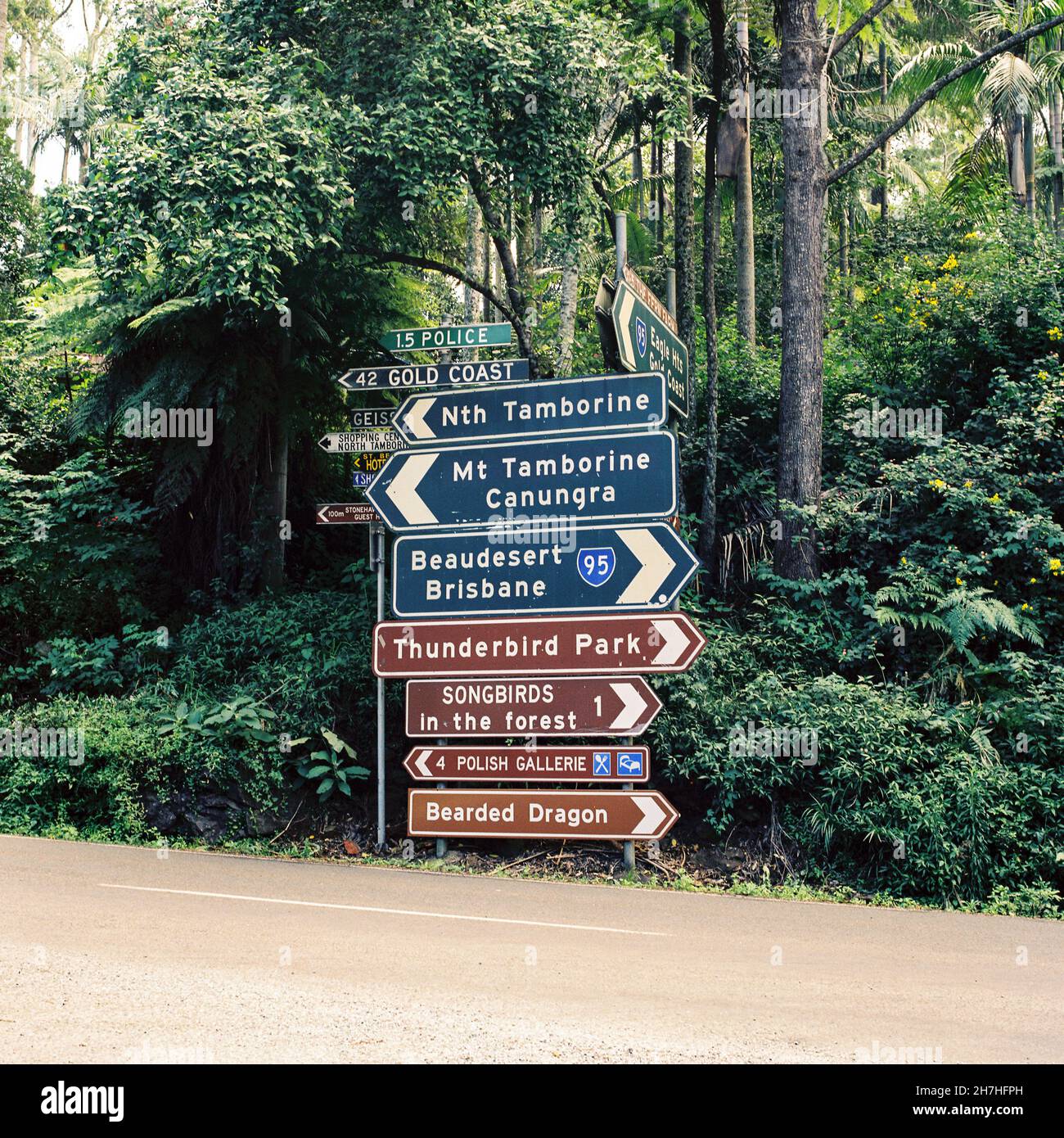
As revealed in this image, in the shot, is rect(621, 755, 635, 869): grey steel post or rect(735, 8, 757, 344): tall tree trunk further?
rect(735, 8, 757, 344): tall tree trunk

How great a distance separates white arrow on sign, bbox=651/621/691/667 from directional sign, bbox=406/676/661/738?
236 millimetres

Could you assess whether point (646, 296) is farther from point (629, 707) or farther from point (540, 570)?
point (629, 707)

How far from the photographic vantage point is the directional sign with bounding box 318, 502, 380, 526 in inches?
432

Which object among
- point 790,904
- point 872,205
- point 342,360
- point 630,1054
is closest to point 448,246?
point 342,360

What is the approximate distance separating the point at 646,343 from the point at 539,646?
2907 millimetres

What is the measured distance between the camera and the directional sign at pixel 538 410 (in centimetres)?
1009

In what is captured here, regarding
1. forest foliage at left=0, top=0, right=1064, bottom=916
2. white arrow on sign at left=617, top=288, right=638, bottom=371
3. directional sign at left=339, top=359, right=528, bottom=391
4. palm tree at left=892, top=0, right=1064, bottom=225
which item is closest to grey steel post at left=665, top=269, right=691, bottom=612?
white arrow on sign at left=617, top=288, right=638, bottom=371

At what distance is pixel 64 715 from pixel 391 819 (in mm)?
3980

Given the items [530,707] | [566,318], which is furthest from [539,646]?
[566,318]

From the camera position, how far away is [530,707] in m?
10.0

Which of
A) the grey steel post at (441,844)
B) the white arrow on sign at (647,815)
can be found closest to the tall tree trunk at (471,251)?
the grey steel post at (441,844)

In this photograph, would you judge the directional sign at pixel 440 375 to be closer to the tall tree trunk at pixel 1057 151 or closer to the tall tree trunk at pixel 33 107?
the tall tree trunk at pixel 1057 151

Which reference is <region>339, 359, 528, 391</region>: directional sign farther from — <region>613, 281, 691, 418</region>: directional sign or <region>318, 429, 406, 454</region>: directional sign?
<region>613, 281, 691, 418</region>: directional sign

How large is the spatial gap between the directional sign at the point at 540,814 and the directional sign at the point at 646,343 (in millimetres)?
3641
